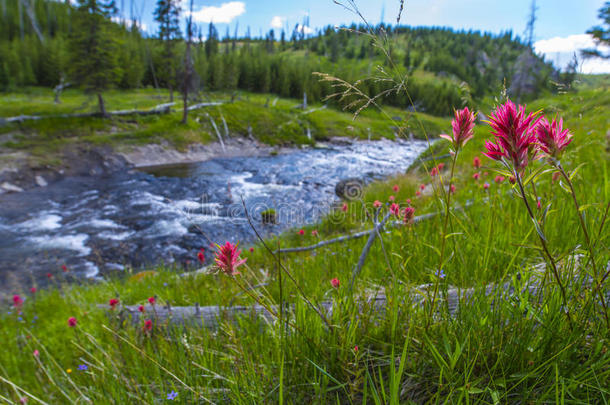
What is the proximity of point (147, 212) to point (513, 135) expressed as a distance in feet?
41.7

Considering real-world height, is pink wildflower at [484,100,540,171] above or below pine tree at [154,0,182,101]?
below

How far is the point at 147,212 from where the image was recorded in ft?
38.2

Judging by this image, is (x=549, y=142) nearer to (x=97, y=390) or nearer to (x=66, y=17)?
(x=97, y=390)

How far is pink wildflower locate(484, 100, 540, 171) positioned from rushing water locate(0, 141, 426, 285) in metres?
4.68

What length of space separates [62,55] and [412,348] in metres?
56.3

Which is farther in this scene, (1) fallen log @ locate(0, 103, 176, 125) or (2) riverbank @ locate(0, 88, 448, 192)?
(1) fallen log @ locate(0, 103, 176, 125)

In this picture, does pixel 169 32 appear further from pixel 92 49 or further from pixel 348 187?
pixel 348 187

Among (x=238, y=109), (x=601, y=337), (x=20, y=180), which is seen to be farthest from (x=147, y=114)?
(x=601, y=337)

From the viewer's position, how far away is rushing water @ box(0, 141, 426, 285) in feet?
26.5

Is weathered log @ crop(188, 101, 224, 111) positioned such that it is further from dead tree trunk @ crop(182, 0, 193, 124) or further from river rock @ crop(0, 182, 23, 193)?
river rock @ crop(0, 182, 23, 193)

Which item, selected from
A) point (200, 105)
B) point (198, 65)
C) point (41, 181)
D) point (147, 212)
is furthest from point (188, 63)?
point (198, 65)

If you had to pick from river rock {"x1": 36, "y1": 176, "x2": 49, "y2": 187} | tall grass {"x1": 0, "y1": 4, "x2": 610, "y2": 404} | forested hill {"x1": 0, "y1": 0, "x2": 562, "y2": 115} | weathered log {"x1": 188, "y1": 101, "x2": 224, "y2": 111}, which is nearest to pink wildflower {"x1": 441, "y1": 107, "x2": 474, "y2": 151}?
tall grass {"x1": 0, "y1": 4, "x2": 610, "y2": 404}

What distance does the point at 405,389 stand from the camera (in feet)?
3.84

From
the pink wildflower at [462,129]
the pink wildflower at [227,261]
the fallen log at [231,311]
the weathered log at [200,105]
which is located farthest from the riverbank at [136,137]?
the pink wildflower at [227,261]
